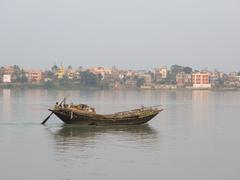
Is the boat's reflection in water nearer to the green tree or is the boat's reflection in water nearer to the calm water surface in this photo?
the calm water surface

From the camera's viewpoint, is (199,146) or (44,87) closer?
(199,146)

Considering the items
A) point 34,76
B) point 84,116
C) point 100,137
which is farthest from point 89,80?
point 100,137

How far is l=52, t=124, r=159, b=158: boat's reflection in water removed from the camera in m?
24.6

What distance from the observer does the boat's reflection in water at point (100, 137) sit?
2464 cm

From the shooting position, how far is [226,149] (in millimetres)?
24875

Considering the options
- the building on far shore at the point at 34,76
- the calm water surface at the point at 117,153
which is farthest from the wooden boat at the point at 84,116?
the building on far shore at the point at 34,76

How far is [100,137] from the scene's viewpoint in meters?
28.5

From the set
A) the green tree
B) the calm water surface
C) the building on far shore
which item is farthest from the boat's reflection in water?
the building on far shore

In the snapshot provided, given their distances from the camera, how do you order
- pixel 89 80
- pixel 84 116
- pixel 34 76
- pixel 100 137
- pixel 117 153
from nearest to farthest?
pixel 117 153 → pixel 100 137 → pixel 84 116 → pixel 89 80 → pixel 34 76

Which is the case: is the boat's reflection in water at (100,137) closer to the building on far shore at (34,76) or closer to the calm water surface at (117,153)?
the calm water surface at (117,153)

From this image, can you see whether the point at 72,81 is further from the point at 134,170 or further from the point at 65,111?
the point at 134,170

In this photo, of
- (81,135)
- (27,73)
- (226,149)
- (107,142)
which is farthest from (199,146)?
(27,73)

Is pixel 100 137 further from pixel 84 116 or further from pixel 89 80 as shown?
pixel 89 80

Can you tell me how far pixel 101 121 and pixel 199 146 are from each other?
9.64 m
